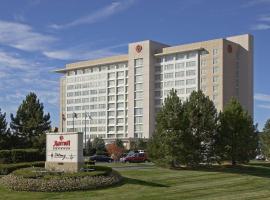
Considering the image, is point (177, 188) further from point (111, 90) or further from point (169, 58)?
point (111, 90)

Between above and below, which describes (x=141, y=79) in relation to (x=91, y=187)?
above

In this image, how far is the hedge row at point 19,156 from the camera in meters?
42.8

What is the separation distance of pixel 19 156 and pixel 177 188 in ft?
58.2

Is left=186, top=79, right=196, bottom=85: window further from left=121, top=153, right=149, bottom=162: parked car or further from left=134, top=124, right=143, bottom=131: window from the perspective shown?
left=121, top=153, right=149, bottom=162: parked car

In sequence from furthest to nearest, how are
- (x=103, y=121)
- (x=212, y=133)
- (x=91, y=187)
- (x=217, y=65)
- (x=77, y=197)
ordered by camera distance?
1. (x=103, y=121)
2. (x=217, y=65)
3. (x=212, y=133)
4. (x=91, y=187)
5. (x=77, y=197)

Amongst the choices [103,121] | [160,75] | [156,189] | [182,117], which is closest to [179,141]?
[182,117]

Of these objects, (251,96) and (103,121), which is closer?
(251,96)

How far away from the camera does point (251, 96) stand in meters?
164

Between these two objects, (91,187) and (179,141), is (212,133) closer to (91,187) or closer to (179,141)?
(179,141)

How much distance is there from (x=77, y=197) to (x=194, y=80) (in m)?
135

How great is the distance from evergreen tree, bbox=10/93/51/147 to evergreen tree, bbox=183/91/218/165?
33162 millimetres

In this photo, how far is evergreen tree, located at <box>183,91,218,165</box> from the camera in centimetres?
4731

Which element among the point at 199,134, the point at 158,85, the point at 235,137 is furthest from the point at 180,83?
the point at 199,134

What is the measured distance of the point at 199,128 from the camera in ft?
160
